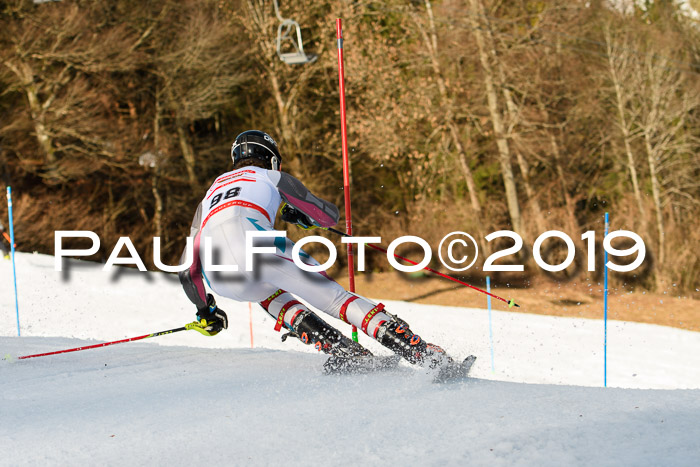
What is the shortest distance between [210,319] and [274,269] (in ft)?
2.44

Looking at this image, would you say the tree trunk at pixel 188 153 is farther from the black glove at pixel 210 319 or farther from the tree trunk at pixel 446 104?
the black glove at pixel 210 319

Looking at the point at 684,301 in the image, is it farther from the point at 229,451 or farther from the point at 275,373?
the point at 229,451

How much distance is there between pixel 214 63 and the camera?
20.8m

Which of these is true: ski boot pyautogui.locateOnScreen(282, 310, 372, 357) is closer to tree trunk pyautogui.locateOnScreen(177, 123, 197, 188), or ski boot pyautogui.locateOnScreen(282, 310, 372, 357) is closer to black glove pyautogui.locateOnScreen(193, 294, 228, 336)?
black glove pyautogui.locateOnScreen(193, 294, 228, 336)

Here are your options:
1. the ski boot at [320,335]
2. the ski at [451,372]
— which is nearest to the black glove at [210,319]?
the ski boot at [320,335]

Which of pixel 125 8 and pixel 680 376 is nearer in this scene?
pixel 680 376

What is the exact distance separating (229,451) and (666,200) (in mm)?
16958

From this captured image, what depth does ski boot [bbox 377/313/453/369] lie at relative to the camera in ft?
12.4

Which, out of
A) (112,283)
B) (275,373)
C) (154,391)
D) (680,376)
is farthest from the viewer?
(112,283)

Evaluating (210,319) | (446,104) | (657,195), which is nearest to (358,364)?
(210,319)

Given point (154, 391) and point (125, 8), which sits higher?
point (125, 8)

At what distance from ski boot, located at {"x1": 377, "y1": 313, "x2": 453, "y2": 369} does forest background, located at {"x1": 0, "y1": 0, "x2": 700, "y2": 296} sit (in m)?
13.0

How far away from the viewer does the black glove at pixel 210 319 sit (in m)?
4.32

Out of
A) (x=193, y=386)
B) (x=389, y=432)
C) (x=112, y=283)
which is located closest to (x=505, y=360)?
(x=193, y=386)
